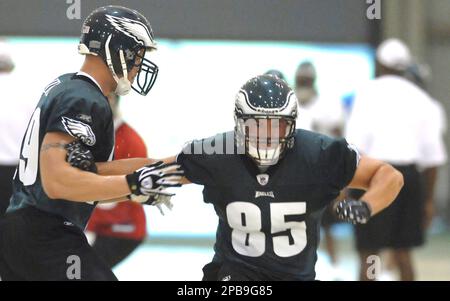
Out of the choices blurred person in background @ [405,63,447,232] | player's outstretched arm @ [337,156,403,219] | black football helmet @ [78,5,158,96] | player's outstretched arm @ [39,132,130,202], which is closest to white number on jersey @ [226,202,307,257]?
player's outstretched arm @ [337,156,403,219]

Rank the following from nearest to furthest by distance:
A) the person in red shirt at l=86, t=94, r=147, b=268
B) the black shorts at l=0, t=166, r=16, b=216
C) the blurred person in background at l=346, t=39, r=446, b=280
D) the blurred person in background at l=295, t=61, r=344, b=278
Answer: the person in red shirt at l=86, t=94, r=147, b=268, the black shorts at l=0, t=166, r=16, b=216, the blurred person in background at l=346, t=39, r=446, b=280, the blurred person in background at l=295, t=61, r=344, b=278

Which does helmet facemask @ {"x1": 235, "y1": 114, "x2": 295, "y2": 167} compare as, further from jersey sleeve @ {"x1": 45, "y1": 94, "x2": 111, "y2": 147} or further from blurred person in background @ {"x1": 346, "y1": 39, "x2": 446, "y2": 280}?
blurred person in background @ {"x1": 346, "y1": 39, "x2": 446, "y2": 280}

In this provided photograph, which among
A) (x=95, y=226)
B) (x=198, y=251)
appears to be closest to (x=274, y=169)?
(x=95, y=226)

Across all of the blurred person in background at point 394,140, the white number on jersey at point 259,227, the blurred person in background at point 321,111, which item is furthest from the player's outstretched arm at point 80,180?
the blurred person in background at point 321,111

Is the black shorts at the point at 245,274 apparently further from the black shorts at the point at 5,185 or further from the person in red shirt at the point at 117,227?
the black shorts at the point at 5,185

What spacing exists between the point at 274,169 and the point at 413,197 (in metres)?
2.95

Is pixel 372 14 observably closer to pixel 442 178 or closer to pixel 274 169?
pixel 274 169

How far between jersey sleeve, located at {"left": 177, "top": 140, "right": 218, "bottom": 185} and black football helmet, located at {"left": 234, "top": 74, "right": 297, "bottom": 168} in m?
0.14

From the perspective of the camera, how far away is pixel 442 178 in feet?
35.7

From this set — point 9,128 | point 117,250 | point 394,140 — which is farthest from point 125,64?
point 394,140

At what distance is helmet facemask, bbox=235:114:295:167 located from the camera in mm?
3629

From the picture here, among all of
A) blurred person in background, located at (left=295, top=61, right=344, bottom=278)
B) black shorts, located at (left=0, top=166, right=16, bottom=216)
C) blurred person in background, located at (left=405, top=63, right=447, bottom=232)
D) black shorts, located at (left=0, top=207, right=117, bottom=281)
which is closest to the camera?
black shorts, located at (left=0, top=207, right=117, bottom=281)

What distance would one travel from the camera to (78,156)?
343 centimetres

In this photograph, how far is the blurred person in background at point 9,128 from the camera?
5918 millimetres
